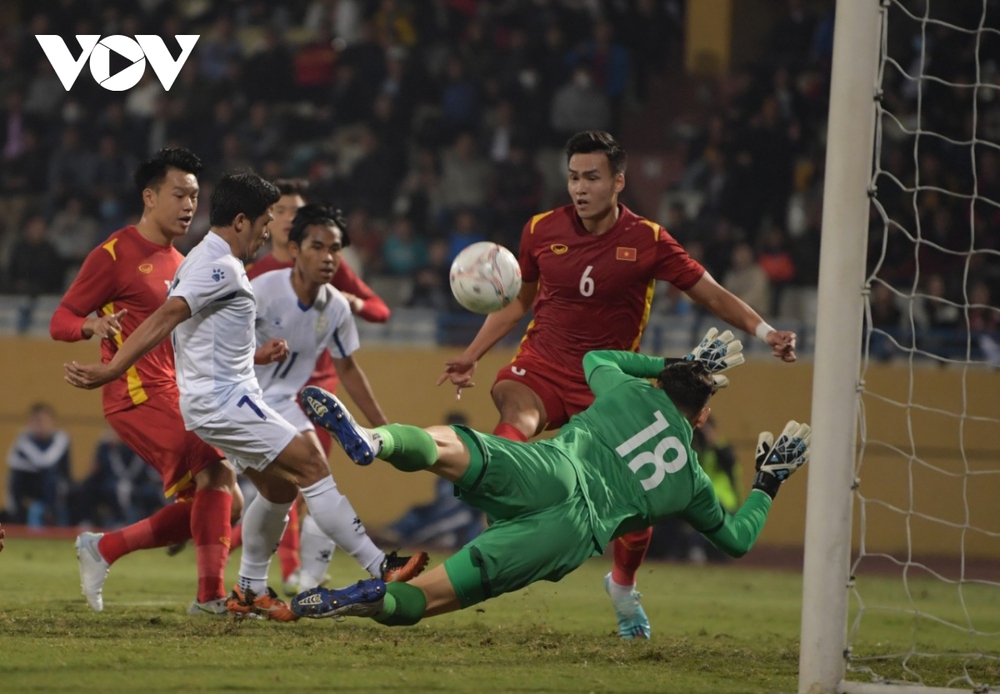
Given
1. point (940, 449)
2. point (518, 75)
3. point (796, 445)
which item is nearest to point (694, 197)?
point (518, 75)

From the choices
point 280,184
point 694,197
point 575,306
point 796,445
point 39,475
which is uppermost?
point 694,197

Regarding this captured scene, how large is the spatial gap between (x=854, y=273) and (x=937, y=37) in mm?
11580

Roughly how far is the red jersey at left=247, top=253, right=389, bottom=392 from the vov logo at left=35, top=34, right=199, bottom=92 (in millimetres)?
9719

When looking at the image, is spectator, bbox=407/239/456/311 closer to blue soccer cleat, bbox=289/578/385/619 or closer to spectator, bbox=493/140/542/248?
spectator, bbox=493/140/542/248

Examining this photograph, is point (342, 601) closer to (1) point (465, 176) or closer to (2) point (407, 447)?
(2) point (407, 447)

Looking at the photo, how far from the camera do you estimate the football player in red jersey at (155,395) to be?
6402 mm

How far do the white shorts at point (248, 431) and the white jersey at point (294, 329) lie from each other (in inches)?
65.2

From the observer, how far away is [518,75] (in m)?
16.3

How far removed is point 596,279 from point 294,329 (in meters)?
2.06

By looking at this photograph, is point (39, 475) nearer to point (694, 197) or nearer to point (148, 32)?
point (148, 32)

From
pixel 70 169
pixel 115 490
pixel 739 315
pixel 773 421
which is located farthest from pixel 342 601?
pixel 70 169

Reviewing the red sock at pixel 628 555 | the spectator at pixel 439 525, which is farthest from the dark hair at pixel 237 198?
the spectator at pixel 439 525

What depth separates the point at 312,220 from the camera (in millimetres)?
7336

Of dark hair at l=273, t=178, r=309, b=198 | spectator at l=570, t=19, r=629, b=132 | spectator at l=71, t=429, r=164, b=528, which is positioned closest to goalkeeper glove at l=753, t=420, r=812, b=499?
dark hair at l=273, t=178, r=309, b=198
